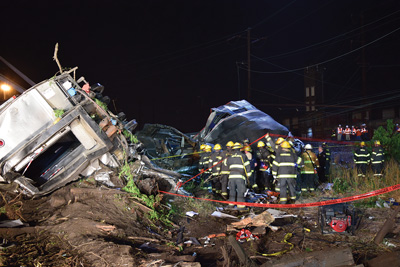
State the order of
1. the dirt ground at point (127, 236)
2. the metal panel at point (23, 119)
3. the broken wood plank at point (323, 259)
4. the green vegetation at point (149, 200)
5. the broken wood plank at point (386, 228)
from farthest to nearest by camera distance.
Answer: the green vegetation at point (149, 200)
the metal panel at point (23, 119)
the broken wood plank at point (386, 228)
the dirt ground at point (127, 236)
the broken wood plank at point (323, 259)

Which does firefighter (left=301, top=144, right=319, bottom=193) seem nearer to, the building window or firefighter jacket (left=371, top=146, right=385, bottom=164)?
firefighter jacket (left=371, top=146, right=385, bottom=164)

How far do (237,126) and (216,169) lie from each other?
3.23m

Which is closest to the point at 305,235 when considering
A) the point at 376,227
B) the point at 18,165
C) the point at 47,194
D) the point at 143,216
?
the point at 376,227

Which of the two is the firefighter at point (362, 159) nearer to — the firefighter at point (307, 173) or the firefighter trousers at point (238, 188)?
the firefighter at point (307, 173)

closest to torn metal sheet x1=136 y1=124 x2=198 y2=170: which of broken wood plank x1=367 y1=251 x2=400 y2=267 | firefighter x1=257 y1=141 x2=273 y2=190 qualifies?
firefighter x1=257 y1=141 x2=273 y2=190

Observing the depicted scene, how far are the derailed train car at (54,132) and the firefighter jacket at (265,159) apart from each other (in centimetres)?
509

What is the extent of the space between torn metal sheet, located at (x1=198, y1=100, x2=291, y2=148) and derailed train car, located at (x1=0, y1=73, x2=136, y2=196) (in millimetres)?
5744

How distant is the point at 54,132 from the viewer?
557cm

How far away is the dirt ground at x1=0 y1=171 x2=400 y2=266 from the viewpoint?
12.8 feet

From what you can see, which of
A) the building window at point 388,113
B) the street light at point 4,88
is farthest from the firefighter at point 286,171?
the building window at point 388,113

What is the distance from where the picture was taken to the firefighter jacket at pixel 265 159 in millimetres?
9922

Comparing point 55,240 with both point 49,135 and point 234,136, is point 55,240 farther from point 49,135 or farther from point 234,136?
point 234,136

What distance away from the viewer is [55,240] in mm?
4215

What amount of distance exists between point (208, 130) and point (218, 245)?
781cm
